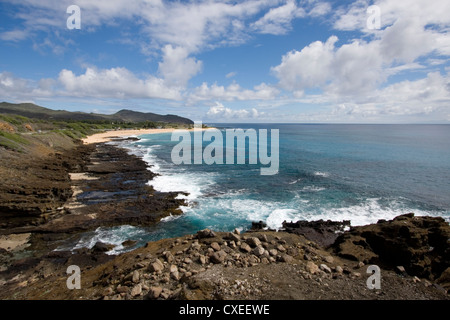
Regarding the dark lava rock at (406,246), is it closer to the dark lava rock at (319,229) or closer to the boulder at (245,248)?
the dark lava rock at (319,229)

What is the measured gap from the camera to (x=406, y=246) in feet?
36.2

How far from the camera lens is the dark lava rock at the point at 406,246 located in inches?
419

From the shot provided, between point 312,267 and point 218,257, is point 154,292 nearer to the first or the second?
point 218,257

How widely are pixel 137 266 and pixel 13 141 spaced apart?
1391 inches

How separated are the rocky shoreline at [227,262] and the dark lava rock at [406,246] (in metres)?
0.04

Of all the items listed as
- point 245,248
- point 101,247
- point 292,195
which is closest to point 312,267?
point 245,248

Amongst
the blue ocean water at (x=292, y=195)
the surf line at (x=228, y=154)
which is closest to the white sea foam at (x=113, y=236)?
the blue ocean water at (x=292, y=195)

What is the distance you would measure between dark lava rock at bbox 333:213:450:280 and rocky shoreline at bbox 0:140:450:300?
0.04 meters

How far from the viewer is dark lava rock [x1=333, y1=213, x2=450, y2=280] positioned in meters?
10.6

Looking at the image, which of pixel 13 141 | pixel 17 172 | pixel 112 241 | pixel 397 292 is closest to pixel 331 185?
pixel 397 292

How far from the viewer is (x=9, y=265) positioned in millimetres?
12039
